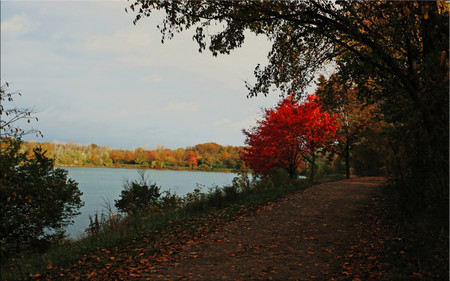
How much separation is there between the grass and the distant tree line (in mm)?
40708

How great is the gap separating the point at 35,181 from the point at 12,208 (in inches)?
58.4

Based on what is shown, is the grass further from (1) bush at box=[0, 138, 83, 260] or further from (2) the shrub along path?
(1) bush at box=[0, 138, 83, 260]

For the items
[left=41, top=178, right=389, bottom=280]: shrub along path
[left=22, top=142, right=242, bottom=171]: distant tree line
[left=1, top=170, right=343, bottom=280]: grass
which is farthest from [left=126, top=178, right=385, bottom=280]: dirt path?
[left=22, top=142, right=242, bottom=171]: distant tree line

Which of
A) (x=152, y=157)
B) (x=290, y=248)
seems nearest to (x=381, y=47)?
(x=290, y=248)

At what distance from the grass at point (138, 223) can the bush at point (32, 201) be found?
141 centimetres

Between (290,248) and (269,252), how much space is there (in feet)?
1.89

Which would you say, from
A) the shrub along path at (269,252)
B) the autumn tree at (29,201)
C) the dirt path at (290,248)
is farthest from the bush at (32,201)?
the dirt path at (290,248)

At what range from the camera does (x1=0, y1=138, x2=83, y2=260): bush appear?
12.1m

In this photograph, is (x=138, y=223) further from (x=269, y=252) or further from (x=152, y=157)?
(x=152, y=157)

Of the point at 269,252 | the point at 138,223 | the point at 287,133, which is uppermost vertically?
the point at 287,133

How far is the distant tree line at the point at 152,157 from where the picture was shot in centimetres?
5997

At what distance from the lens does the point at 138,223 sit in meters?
10.1

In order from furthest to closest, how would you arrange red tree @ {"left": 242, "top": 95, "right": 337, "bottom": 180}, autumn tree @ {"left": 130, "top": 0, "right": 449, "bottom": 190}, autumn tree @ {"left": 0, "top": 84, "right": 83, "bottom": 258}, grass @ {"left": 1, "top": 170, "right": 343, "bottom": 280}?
1. red tree @ {"left": 242, "top": 95, "right": 337, "bottom": 180}
2. autumn tree @ {"left": 0, "top": 84, "right": 83, "bottom": 258}
3. grass @ {"left": 1, "top": 170, "right": 343, "bottom": 280}
4. autumn tree @ {"left": 130, "top": 0, "right": 449, "bottom": 190}

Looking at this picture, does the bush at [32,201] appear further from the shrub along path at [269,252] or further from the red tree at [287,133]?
the red tree at [287,133]
